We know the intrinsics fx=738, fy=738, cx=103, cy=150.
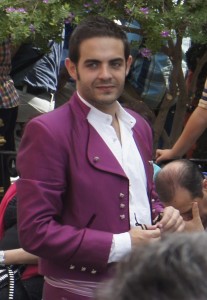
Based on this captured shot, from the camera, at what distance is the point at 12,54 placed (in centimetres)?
632

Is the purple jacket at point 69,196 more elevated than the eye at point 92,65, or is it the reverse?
the eye at point 92,65

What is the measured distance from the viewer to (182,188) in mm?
3387

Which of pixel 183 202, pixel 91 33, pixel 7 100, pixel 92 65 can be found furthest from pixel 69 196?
pixel 7 100

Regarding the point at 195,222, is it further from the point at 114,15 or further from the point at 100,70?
the point at 114,15

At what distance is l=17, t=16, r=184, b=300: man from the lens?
242 cm

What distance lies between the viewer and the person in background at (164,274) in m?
1.22

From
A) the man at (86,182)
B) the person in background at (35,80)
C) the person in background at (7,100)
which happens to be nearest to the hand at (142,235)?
the man at (86,182)

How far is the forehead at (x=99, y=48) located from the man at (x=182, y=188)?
3.12 ft

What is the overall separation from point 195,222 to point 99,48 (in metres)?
0.91

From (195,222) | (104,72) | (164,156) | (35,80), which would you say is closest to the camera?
(104,72)

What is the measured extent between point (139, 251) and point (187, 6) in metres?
3.36

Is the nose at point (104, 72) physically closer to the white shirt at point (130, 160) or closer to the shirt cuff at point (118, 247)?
the white shirt at point (130, 160)

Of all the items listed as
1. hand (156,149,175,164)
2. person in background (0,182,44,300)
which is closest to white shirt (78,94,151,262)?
person in background (0,182,44,300)

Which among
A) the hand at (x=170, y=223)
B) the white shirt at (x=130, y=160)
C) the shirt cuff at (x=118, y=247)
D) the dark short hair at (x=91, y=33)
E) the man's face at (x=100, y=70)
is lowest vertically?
the shirt cuff at (x=118, y=247)
